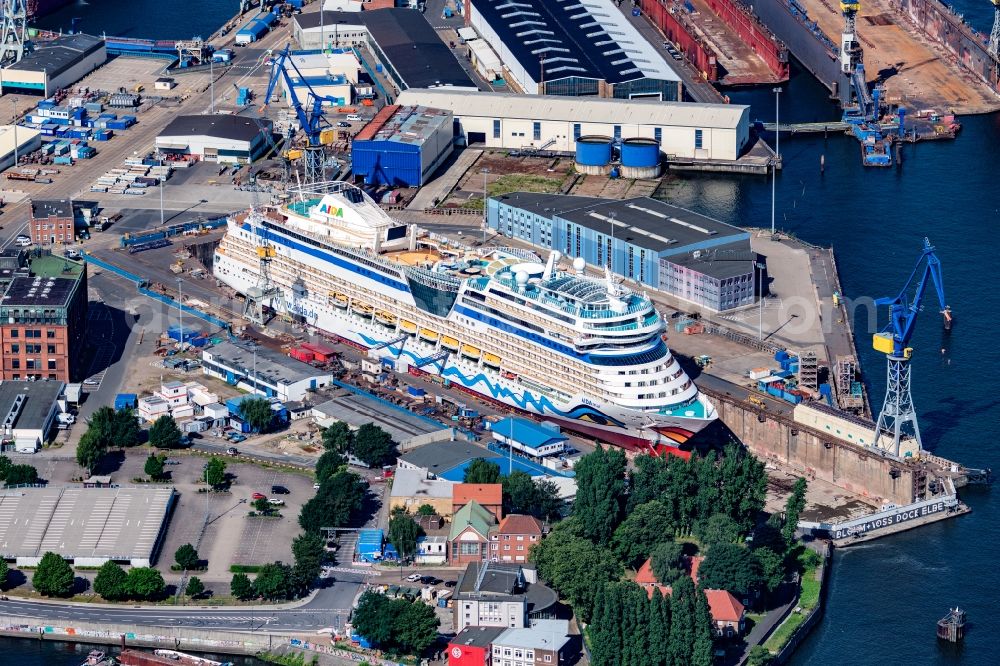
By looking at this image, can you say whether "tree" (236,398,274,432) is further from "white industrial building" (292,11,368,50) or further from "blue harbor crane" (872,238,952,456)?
"white industrial building" (292,11,368,50)

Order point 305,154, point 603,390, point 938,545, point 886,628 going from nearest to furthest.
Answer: point 886,628
point 938,545
point 603,390
point 305,154

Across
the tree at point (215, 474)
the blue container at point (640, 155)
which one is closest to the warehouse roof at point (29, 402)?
the tree at point (215, 474)

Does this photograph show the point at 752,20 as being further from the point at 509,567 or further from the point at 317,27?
the point at 509,567

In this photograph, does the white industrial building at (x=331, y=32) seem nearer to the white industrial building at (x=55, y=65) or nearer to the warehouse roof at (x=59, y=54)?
the white industrial building at (x=55, y=65)

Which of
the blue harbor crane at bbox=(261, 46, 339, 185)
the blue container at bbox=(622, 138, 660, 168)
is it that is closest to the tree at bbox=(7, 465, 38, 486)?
the blue harbor crane at bbox=(261, 46, 339, 185)

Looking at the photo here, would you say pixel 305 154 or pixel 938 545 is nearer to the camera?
pixel 938 545

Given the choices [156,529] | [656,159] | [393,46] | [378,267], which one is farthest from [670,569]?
[393,46]

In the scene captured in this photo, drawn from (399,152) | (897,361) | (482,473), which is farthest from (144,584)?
(399,152)
